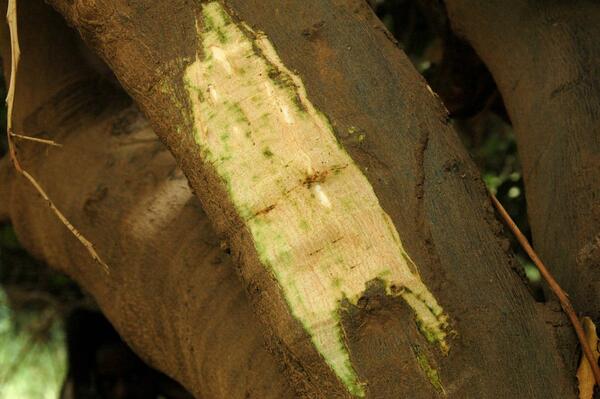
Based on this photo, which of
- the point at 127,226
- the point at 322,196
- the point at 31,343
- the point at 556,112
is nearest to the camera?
the point at 322,196

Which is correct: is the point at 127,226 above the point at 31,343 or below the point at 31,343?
above

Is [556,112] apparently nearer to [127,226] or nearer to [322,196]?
[322,196]

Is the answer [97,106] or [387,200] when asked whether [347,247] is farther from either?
[97,106]

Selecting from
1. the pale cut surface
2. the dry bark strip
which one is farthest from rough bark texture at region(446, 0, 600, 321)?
the pale cut surface

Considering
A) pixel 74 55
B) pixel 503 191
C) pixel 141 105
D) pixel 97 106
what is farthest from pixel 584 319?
pixel 503 191

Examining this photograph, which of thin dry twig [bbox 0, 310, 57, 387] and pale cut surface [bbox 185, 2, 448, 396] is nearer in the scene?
pale cut surface [bbox 185, 2, 448, 396]

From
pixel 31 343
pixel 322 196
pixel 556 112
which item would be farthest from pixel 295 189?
pixel 31 343

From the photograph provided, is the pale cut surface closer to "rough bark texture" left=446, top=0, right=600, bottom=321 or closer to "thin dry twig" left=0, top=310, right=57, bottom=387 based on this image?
"rough bark texture" left=446, top=0, right=600, bottom=321
